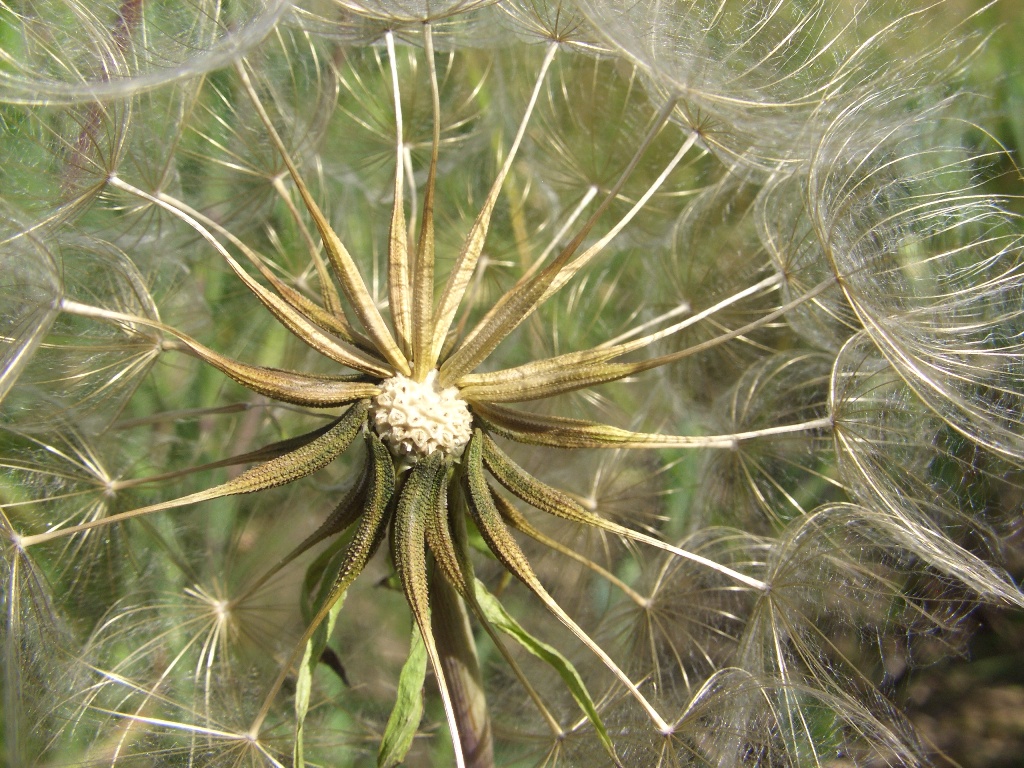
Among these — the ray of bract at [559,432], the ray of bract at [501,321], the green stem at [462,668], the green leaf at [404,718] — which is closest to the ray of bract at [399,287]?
the ray of bract at [501,321]

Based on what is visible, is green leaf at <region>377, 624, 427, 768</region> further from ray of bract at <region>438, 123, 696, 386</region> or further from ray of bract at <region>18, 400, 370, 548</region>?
ray of bract at <region>438, 123, 696, 386</region>

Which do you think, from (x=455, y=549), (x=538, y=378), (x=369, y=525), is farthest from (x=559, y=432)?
(x=369, y=525)

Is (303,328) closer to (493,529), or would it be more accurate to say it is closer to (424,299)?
(424,299)

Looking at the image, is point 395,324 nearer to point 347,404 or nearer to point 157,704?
point 347,404

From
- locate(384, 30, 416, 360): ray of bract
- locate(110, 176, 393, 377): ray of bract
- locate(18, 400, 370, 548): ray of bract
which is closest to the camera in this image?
locate(18, 400, 370, 548): ray of bract

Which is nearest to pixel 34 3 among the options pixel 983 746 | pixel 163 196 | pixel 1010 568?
pixel 163 196

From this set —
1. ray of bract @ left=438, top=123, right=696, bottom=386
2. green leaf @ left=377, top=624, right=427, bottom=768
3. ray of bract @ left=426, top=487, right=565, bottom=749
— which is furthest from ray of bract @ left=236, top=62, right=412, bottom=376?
green leaf @ left=377, top=624, right=427, bottom=768
